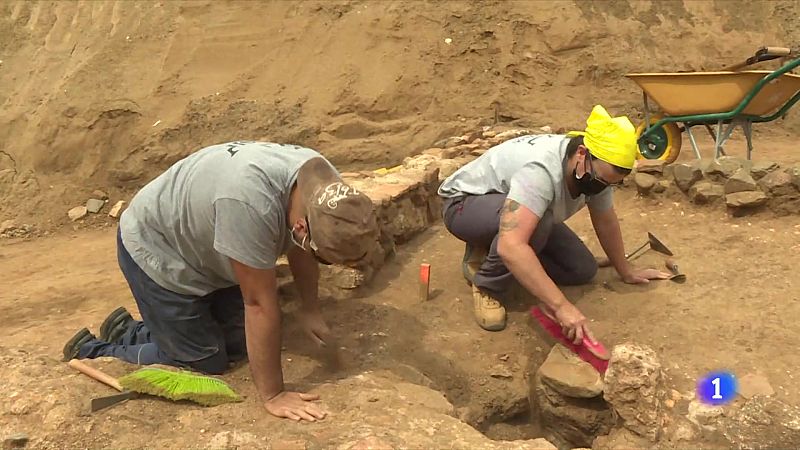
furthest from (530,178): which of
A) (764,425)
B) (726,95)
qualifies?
(726,95)

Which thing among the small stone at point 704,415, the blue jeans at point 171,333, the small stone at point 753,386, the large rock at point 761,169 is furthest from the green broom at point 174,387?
the large rock at point 761,169

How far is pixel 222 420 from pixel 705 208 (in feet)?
11.6

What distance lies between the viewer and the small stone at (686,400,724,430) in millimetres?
2492

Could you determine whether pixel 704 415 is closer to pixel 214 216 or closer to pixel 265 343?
pixel 265 343

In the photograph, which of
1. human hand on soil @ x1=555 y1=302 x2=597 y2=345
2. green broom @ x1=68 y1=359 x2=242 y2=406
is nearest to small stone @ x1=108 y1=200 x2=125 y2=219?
green broom @ x1=68 y1=359 x2=242 y2=406

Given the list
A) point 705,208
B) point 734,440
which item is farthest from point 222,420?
point 705,208

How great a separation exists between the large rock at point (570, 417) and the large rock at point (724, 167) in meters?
2.34

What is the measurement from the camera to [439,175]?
4988mm

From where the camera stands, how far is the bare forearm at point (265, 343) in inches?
89.4

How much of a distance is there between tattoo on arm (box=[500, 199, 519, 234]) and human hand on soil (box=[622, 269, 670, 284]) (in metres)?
1.03

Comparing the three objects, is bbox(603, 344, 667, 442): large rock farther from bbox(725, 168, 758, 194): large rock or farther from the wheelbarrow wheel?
the wheelbarrow wheel

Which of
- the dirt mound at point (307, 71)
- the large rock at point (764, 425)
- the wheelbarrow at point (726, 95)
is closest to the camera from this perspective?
the large rock at point (764, 425)

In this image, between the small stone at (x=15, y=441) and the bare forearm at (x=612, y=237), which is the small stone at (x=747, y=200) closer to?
the bare forearm at (x=612, y=237)

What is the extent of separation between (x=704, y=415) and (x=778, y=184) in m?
2.29
